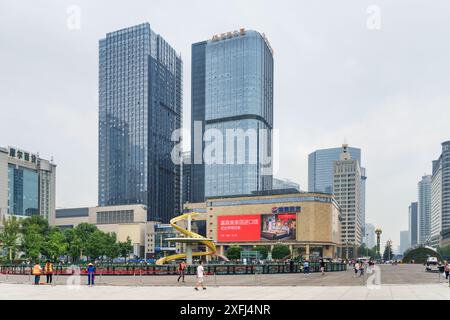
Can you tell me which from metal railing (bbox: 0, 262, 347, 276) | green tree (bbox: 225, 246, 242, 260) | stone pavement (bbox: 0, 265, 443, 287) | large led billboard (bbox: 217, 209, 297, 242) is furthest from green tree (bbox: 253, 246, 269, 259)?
stone pavement (bbox: 0, 265, 443, 287)

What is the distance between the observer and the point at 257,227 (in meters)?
148

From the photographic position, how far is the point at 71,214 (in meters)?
200

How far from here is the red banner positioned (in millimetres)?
148000

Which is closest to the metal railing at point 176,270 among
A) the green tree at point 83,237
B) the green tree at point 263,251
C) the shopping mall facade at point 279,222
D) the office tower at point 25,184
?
the green tree at point 83,237

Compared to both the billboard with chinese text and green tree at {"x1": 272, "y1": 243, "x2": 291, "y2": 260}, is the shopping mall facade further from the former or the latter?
green tree at {"x1": 272, "y1": 243, "x2": 291, "y2": 260}

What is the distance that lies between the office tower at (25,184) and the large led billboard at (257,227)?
6504 cm

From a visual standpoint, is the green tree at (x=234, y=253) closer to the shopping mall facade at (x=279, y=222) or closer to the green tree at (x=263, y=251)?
the green tree at (x=263, y=251)

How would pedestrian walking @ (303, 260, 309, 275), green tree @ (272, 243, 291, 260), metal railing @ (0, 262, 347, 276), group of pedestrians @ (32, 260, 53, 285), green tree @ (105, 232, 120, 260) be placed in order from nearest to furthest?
group of pedestrians @ (32, 260, 53, 285) < metal railing @ (0, 262, 347, 276) < pedestrian walking @ (303, 260, 309, 275) < green tree @ (105, 232, 120, 260) < green tree @ (272, 243, 291, 260)

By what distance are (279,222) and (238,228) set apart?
13.4m

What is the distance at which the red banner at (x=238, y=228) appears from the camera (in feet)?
486

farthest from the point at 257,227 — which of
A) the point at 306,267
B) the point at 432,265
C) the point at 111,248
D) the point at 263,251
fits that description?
the point at 306,267
